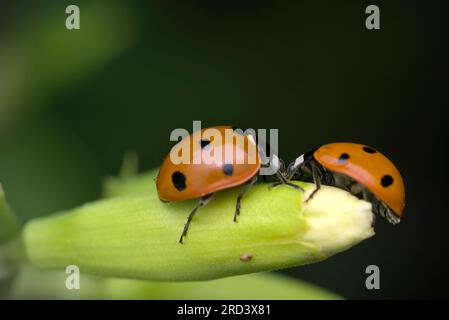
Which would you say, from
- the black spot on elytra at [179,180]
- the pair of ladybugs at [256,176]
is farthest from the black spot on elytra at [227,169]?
the black spot on elytra at [179,180]

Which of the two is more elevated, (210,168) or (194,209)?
(210,168)

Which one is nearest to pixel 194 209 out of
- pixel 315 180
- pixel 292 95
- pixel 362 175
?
pixel 315 180

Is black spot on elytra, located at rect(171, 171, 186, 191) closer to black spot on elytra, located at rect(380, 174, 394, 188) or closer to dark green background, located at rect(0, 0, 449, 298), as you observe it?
black spot on elytra, located at rect(380, 174, 394, 188)

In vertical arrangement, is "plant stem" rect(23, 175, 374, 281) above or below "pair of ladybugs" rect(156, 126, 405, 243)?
below

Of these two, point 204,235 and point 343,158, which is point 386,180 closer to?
point 343,158

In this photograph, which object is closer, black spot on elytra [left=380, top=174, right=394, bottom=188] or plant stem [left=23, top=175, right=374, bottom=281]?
plant stem [left=23, top=175, right=374, bottom=281]

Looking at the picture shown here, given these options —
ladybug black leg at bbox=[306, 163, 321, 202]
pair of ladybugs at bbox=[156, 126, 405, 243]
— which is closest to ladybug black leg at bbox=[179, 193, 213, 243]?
pair of ladybugs at bbox=[156, 126, 405, 243]

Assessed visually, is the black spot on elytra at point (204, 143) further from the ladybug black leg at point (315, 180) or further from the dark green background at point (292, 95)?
the dark green background at point (292, 95)

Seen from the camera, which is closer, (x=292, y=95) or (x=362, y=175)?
(x=362, y=175)
